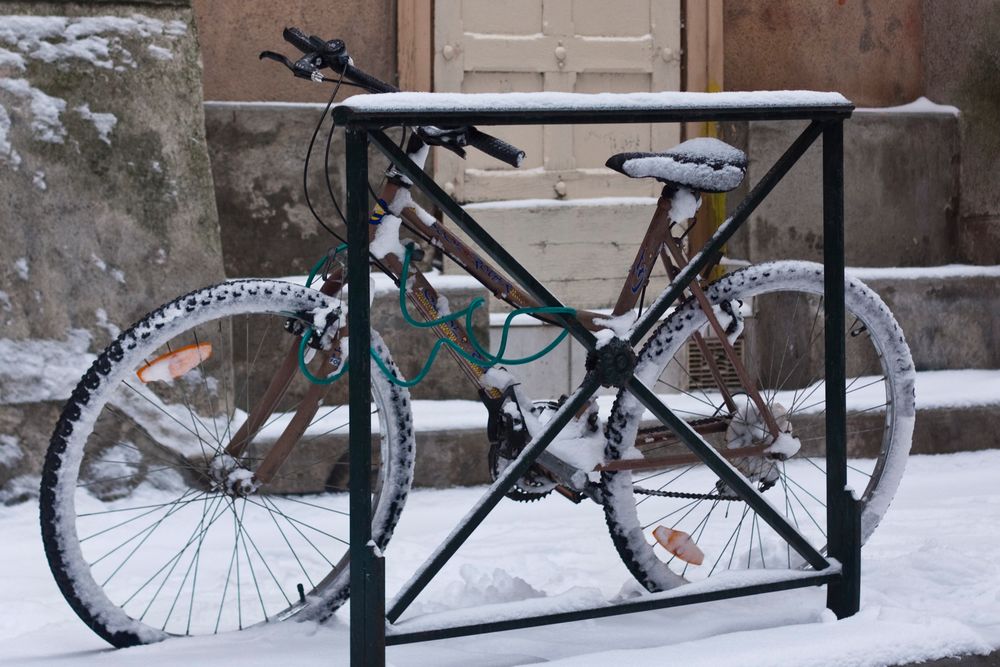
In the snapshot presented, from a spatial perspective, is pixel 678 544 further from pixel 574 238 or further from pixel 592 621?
pixel 574 238

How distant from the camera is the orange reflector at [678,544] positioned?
11.7 ft

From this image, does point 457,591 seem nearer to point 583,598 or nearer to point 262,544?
point 583,598

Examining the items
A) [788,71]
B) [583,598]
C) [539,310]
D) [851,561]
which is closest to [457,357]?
[539,310]

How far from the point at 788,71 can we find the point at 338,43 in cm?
422

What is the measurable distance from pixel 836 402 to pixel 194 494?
251 centimetres

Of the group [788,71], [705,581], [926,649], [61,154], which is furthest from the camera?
[788,71]

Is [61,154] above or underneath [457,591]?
above

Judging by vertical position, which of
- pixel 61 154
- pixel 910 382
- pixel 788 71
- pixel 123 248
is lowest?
pixel 910 382

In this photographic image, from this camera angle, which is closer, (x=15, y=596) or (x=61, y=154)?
(x=15, y=596)

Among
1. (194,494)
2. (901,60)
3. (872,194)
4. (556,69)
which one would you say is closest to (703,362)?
(872,194)

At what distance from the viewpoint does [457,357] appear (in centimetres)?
354

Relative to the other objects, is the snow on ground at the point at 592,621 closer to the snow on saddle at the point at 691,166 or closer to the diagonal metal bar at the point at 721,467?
the diagonal metal bar at the point at 721,467

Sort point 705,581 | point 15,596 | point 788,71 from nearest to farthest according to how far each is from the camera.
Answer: point 705,581
point 15,596
point 788,71

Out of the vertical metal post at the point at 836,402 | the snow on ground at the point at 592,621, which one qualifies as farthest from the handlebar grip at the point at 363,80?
the snow on ground at the point at 592,621
